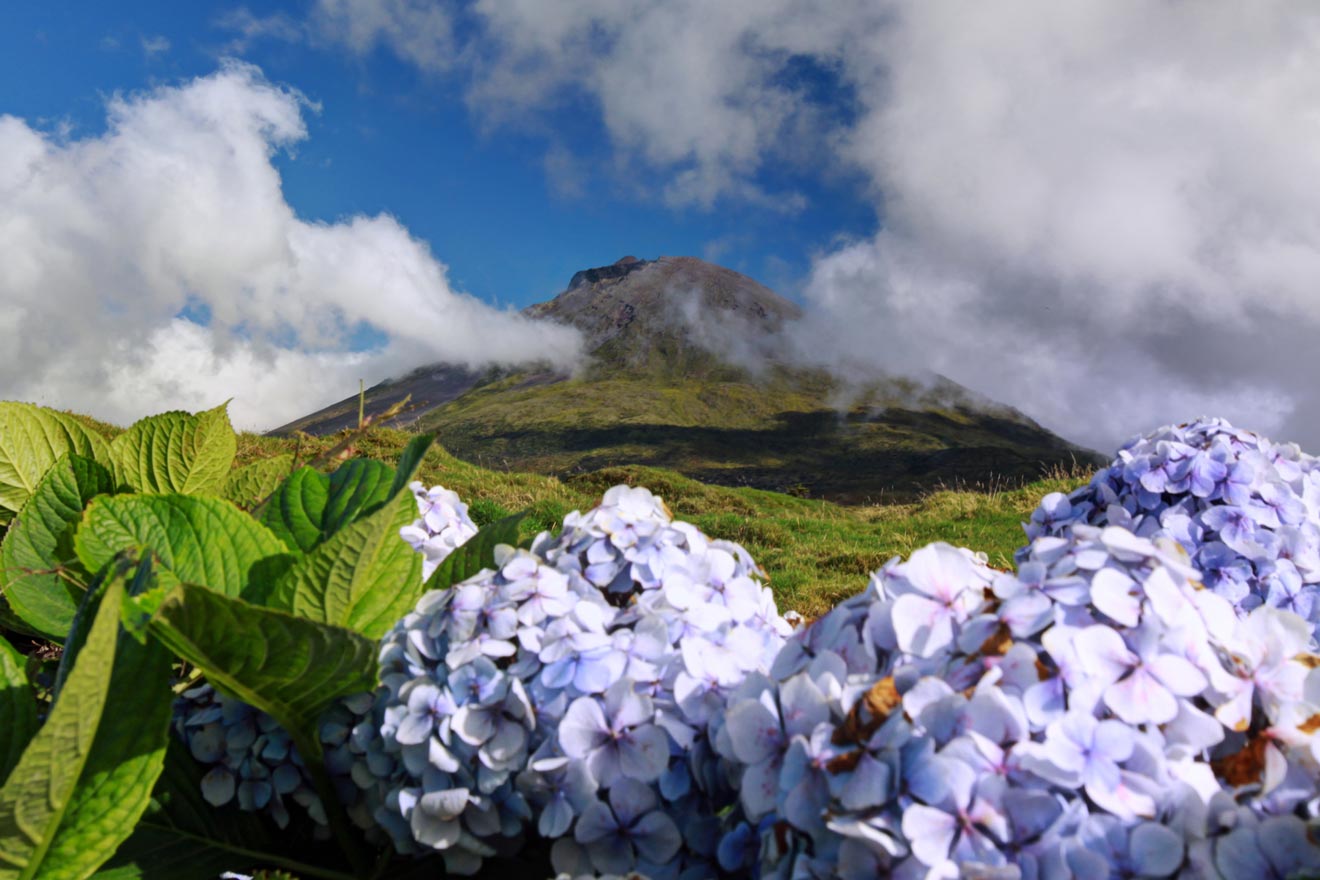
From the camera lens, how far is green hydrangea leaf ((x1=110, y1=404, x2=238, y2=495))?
8.53 feet

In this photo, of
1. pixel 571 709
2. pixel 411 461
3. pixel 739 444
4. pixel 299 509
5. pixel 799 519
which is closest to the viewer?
pixel 571 709

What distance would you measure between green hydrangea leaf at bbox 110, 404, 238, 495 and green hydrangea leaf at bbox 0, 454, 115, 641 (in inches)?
6.9

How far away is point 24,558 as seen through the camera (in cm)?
222

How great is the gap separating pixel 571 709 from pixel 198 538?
1.03 meters

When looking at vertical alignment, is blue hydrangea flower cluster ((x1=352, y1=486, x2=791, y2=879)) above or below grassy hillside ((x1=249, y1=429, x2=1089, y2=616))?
below

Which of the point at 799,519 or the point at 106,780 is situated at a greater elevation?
the point at 799,519

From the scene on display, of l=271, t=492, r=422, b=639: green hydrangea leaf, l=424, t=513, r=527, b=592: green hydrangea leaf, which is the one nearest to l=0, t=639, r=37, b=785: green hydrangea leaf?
l=271, t=492, r=422, b=639: green hydrangea leaf

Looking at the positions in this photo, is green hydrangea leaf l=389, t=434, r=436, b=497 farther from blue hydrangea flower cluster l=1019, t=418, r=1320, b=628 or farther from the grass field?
the grass field

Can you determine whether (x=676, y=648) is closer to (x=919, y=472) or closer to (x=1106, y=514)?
(x=1106, y=514)

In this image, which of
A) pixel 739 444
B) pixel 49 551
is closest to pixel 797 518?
pixel 49 551

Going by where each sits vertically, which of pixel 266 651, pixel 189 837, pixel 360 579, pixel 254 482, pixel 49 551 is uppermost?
pixel 254 482

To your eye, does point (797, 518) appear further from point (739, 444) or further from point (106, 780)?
point (739, 444)

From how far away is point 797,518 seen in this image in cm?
1784

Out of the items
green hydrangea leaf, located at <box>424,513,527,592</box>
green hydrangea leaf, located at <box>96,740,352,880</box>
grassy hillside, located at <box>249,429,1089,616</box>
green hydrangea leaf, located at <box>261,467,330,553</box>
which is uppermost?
grassy hillside, located at <box>249,429,1089,616</box>
